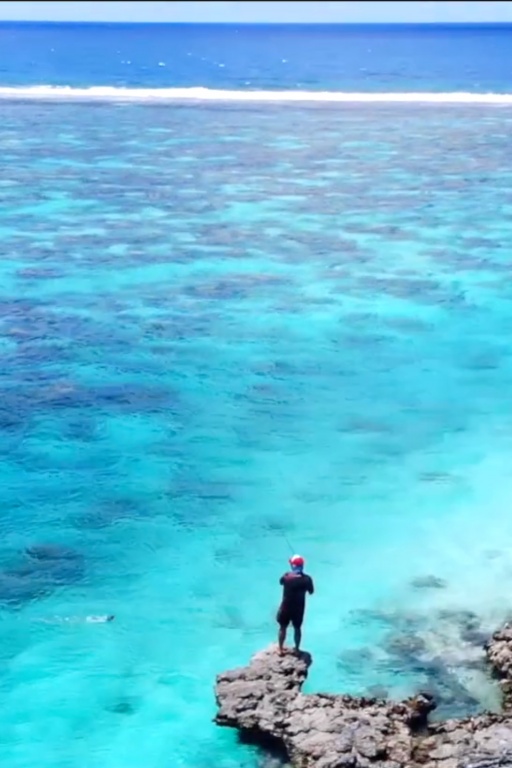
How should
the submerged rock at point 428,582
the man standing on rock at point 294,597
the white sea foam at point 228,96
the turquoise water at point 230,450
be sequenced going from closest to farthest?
the man standing on rock at point 294,597
the turquoise water at point 230,450
the submerged rock at point 428,582
the white sea foam at point 228,96

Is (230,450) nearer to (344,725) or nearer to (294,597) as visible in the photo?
(294,597)

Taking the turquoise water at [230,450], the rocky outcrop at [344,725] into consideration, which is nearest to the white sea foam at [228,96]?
the turquoise water at [230,450]

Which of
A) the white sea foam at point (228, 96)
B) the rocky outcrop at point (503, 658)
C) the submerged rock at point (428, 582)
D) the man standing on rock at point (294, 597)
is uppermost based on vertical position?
the white sea foam at point (228, 96)

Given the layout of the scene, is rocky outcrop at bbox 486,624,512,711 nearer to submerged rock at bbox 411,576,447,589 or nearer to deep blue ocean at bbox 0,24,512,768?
deep blue ocean at bbox 0,24,512,768

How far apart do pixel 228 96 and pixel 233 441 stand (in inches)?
3002

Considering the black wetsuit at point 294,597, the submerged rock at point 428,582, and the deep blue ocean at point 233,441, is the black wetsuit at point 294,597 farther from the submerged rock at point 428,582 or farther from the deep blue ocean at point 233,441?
the submerged rock at point 428,582

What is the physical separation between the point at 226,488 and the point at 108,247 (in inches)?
772

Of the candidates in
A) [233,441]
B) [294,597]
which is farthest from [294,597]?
[233,441]

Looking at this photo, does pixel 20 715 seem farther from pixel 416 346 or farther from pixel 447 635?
pixel 416 346

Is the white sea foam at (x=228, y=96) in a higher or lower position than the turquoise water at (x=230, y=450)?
higher

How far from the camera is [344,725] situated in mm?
13406

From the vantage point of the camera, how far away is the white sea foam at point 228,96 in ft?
299

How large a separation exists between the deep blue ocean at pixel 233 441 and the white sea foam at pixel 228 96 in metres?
40.4

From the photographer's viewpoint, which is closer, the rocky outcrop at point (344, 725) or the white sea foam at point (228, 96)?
the rocky outcrop at point (344, 725)
